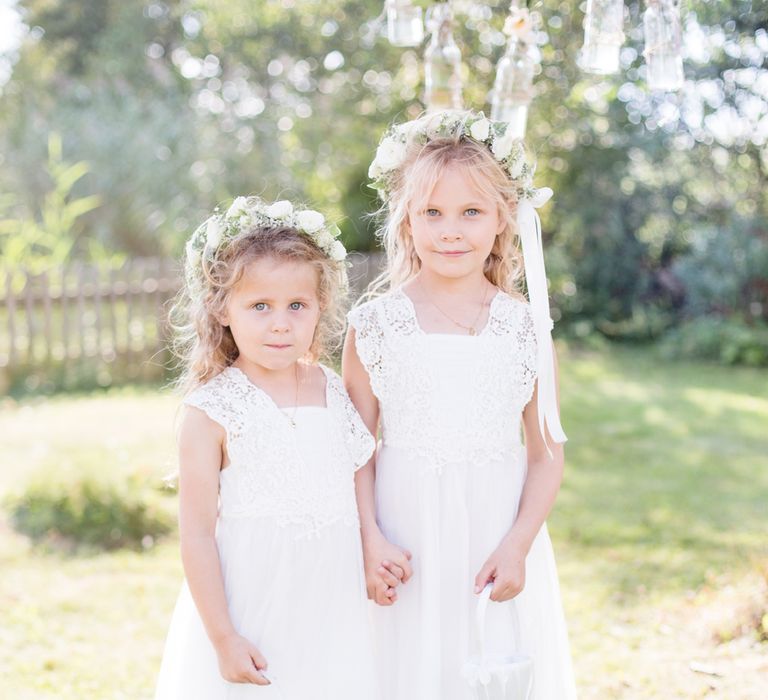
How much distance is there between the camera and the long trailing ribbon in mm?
2389

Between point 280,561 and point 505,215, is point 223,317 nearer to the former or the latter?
point 280,561

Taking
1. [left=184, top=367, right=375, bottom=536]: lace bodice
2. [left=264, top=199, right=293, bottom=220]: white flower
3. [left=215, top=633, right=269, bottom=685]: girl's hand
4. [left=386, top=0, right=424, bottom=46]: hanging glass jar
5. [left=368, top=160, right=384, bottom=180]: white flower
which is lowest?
[left=215, top=633, right=269, bottom=685]: girl's hand

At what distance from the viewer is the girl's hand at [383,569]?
2270mm

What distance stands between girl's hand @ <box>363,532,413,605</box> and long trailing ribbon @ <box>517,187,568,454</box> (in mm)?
485

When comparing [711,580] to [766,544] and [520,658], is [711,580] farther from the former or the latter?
[520,658]

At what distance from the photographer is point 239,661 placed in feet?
6.81

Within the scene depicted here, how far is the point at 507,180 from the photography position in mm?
2361

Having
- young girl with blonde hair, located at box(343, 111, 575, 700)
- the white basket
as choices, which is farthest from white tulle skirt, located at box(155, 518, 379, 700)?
the white basket

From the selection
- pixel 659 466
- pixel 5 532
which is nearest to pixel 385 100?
pixel 659 466

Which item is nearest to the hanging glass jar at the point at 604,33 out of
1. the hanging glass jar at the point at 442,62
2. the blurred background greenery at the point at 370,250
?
the blurred background greenery at the point at 370,250

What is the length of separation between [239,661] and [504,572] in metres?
0.65

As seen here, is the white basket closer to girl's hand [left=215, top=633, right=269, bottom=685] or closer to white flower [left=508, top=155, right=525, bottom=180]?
girl's hand [left=215, top=633, right=269, bottom=685]

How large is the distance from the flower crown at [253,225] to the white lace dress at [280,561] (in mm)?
290

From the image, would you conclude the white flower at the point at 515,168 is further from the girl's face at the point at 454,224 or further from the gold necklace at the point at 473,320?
the gold necklace at the point at 473,320
